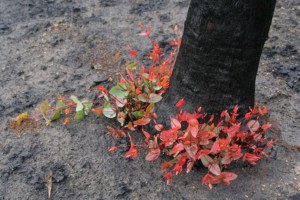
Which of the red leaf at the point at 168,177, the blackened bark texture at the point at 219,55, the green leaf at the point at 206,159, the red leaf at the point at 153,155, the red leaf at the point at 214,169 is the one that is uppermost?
the blackened bark texture at the point at 219,55

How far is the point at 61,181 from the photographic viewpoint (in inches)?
78.9

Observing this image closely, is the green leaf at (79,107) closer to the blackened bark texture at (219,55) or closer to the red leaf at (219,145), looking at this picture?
the blackened bark texture at (219,55)

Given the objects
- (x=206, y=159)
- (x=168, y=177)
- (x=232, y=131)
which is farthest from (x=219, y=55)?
(x=168, y=177)

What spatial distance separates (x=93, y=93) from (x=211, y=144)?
0.98m

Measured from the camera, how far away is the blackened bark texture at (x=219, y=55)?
1.72 m

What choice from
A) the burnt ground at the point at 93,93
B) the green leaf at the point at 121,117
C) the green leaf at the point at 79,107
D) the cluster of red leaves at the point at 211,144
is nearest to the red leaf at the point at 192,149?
the cluster of red leaves at the point at 211,144

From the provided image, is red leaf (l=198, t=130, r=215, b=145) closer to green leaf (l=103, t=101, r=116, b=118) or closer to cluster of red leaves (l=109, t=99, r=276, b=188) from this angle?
cluster of red leaves (l=109, t=99, r=276, b=188)

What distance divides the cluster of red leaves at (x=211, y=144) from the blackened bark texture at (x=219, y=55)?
8cm

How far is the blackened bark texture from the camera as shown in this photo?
5.64 feet

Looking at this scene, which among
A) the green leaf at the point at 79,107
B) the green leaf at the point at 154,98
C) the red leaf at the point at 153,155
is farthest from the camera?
the green leaf at the point at 79,107

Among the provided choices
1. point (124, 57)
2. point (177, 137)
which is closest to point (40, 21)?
point (124, 57)

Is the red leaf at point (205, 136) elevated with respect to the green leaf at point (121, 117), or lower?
elevated

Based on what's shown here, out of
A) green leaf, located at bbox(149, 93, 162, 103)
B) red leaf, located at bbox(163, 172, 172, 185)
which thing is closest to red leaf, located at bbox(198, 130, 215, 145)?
red leaf, located at bbox(163, 172, 172, 185)

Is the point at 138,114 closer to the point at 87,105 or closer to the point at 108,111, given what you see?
the point at 108,111
